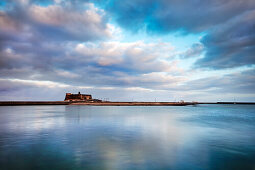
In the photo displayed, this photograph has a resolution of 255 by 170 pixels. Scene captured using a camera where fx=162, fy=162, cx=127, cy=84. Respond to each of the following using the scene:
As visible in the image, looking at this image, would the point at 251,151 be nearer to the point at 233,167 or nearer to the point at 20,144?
the point at 233,167

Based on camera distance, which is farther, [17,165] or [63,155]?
[63,155]

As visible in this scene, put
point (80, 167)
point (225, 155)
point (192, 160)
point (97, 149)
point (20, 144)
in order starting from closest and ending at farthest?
point (80, 167) → point (192, 160) → point (225, 155) → point (97, 149) → point (20, 144)

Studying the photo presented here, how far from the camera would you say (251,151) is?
12695 millimetres

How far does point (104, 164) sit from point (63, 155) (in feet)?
10.7

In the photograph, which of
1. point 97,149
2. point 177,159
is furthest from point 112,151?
point 177,159

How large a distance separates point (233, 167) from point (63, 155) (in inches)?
411

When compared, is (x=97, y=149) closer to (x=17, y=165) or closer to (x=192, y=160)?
(x=17, y=165)

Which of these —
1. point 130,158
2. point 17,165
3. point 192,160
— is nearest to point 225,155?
point 192,160

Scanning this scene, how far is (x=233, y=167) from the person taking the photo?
9.27m

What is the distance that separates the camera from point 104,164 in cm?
938

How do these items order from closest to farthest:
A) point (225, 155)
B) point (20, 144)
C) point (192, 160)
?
point (192, 160) → point (225, 155) → point (20, 144)

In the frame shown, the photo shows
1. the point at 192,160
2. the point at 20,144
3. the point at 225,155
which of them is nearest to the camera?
the point at 192,160

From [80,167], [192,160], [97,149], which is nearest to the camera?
[80,167]

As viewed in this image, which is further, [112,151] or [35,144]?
[35,144]
